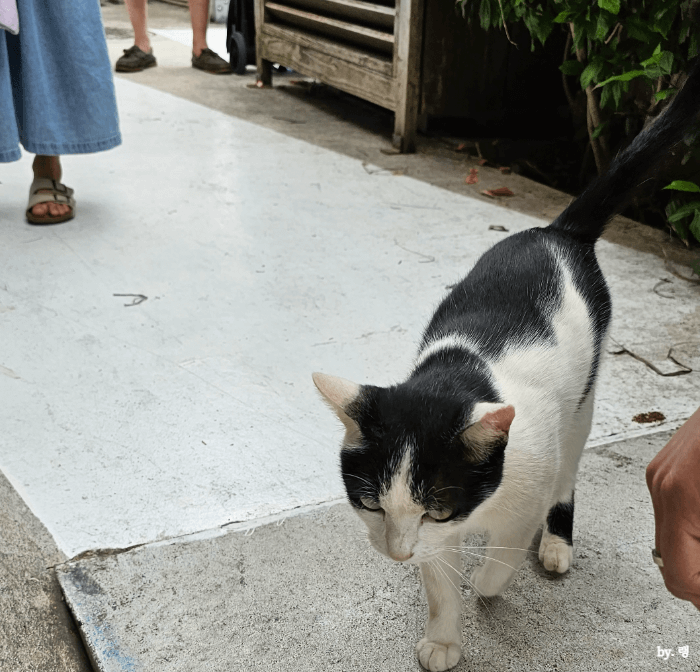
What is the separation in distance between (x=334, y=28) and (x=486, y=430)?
13.1 ft

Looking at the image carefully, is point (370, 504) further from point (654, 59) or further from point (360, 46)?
point (360, 46)

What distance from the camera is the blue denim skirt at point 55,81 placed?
268 centimetres

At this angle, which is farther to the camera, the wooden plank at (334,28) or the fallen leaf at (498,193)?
the wooden plank at (334,28)

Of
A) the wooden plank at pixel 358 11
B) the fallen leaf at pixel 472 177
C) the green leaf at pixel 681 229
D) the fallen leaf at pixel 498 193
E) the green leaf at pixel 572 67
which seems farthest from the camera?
the wooden plank at pixel 358 11

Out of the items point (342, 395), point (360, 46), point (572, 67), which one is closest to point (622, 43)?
point (572, 67)

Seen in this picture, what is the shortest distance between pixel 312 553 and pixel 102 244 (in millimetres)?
1816

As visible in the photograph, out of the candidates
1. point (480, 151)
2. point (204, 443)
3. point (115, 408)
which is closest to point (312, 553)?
point (204, 443)

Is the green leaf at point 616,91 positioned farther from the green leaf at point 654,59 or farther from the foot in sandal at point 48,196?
the foot in sandal at point 48,196

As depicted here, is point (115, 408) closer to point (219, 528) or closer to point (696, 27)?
point (219, 528)

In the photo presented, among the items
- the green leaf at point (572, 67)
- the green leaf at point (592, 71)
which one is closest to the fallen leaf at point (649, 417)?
the green leaf at point (592, 71)

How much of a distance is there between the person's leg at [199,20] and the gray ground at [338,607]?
16.5 ft

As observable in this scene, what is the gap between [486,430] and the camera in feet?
3.27

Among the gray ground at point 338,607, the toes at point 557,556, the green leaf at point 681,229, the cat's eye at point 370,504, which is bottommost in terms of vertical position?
the gray ground at point 338,607

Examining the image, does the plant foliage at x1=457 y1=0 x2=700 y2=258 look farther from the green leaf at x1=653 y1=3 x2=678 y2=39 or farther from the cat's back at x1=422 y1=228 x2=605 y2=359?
the cat's back at x1=422 y1=228 x2=605 y2=359
